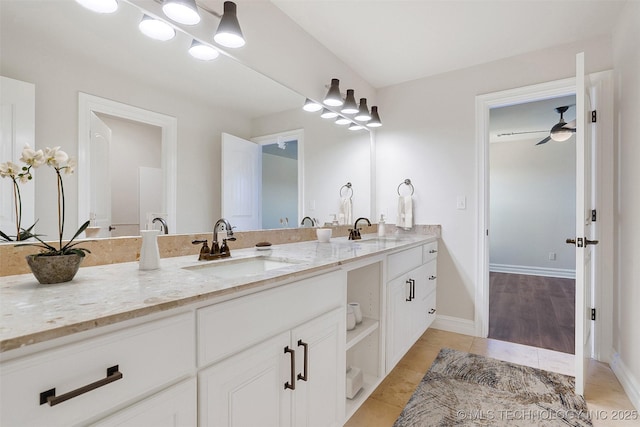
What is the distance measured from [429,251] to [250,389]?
1.98m

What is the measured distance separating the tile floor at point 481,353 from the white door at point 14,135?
65.2 inches

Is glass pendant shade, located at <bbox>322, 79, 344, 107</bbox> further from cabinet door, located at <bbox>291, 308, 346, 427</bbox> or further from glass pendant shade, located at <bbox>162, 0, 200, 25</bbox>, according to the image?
cabinet door, located at <bbox>291, 308, 346, 427</bbox>

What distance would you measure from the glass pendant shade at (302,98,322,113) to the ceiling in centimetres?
49

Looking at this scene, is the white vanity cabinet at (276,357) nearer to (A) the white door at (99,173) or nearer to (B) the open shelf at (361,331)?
(B) the open shelf at (361,331)

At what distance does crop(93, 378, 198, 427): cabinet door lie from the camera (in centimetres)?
64

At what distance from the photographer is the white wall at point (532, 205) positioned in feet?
16.2

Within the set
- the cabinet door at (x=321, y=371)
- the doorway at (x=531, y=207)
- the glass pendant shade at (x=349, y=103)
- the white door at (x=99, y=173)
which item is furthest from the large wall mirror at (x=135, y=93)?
the doorway at (x=531, y=207)

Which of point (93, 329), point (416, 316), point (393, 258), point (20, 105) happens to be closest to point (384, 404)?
point (416, 316)

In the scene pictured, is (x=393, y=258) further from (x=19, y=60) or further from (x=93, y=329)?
(x=19, y=60)

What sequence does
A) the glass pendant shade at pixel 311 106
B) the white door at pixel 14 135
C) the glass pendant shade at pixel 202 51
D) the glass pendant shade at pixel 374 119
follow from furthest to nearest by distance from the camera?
the glass pendant shade at pixel 374 119 < the glass pendant shade at pixel 311 106 < the glass pendant shade at pixel 202 51 < the white door at pixel 14 135

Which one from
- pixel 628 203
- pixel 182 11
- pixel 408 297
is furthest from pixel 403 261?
pixel 182 11

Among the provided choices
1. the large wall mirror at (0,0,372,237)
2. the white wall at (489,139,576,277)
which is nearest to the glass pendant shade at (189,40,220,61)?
the large wall mirror at (0,0,372,237)

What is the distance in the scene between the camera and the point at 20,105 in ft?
3.12

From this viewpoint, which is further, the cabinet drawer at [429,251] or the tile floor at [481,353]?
the cabinet drawer at [429,251]
